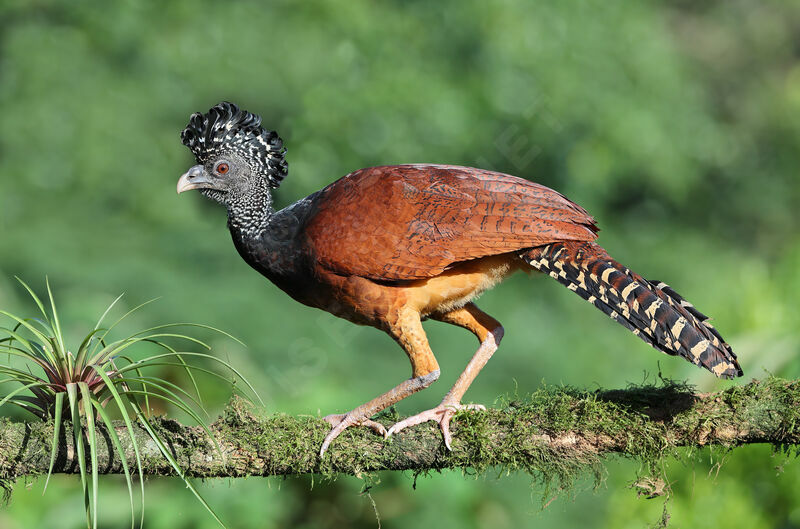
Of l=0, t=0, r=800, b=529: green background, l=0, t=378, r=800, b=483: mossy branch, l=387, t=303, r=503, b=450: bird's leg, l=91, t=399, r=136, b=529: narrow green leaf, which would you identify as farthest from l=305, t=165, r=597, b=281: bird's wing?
l=0, t=0, r=800, b=529: green background

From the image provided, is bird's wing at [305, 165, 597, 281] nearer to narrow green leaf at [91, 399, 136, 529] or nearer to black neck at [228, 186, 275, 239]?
black neck at [228, 186, 275, 239]

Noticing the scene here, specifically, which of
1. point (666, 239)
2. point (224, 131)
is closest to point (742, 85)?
point (666, 239)

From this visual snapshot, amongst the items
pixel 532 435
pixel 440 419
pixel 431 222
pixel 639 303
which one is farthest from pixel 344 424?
pixel 639 303

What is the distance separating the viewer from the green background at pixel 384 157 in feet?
25.1

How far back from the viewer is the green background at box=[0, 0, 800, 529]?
7.64 m

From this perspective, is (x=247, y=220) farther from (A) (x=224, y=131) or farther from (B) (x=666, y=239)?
(B) (x=666, y=239)

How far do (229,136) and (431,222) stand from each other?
1.08m

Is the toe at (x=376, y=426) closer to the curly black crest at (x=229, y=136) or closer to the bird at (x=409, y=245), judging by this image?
the bird at (x=409, y=245)

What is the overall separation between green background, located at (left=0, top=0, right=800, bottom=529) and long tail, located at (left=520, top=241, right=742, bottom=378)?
2904mm

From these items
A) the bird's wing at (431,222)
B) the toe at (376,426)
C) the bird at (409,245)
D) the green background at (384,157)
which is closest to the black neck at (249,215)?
the bird at (409,245)

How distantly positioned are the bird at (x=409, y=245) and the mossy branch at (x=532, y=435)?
0.08 metres

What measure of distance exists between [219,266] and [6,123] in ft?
12.8

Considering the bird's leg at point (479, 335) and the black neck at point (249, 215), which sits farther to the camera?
the black neck at point (249, 215)

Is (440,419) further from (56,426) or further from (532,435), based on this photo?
(56,426)
